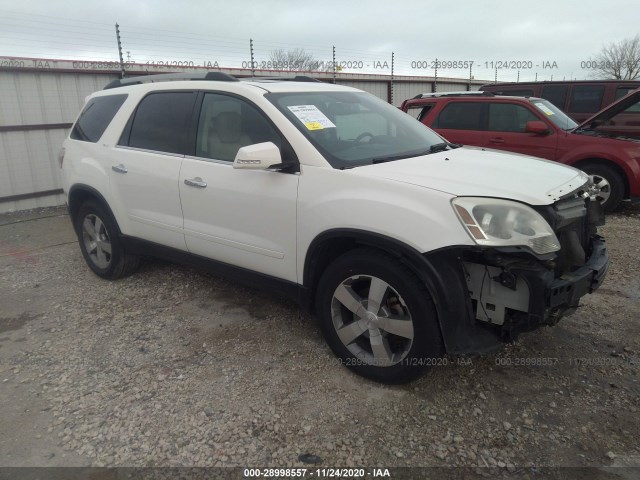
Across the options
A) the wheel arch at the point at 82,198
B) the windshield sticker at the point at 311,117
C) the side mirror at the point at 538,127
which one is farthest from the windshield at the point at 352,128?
the side mirror at the point at 538,127

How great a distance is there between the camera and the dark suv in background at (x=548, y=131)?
6.53 metres

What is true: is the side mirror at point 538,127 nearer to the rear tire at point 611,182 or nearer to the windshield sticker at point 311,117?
the rear tire at point 611,182

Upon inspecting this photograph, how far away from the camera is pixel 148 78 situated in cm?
429

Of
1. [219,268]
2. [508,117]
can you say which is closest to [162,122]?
[219,268]

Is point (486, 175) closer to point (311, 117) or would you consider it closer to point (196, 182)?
point (311, 117)

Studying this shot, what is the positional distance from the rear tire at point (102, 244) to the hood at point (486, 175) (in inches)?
104

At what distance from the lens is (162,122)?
3.84 meters

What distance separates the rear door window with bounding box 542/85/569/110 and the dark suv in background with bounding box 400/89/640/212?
2951mm

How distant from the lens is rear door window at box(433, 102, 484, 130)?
25.0 feet

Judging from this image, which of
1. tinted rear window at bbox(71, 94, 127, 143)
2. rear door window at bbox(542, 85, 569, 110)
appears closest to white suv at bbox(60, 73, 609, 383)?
tinted rear window at bbox(71, 94, 127, 143)

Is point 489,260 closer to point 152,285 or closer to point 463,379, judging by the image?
point 463,379

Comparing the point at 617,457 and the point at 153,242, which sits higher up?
the point at 153,242

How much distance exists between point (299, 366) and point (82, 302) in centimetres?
222

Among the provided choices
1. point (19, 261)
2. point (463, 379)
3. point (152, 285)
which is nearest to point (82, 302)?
point (152, 285)
